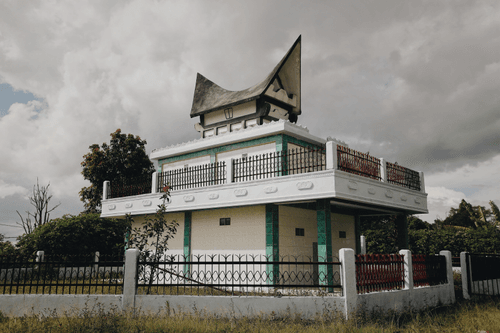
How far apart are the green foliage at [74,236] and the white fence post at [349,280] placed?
43.0ft

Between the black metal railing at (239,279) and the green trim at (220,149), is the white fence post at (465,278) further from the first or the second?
the green trim at (220,149)

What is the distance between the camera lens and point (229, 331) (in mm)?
8016

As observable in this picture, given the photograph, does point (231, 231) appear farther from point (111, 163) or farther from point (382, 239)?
point (111, 163)

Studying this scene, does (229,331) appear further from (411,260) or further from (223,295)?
(411,260)

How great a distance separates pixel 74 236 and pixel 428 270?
1772 cm

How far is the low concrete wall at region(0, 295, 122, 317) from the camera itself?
10148 mm

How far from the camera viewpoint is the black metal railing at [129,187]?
60.2ft

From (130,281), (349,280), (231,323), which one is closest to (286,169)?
(349,280)

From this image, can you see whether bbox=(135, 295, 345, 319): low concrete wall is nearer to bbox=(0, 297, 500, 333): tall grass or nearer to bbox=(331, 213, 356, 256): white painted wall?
bbox=(0, 297, 500, 333): tall grass

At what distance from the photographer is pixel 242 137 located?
1711 centimetres

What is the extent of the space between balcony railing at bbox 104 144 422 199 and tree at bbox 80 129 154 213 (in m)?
12.1

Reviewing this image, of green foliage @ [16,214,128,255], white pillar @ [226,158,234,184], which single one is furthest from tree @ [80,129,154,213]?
white pillar @ [226,158,234,184]

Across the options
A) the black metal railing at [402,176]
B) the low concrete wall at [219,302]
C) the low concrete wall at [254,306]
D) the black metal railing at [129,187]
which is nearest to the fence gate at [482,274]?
the black metal railing at [402,176]

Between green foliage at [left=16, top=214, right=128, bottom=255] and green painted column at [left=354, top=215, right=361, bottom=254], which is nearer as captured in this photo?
green painted column at [left=354, top=215, right=361, bottom=254]
